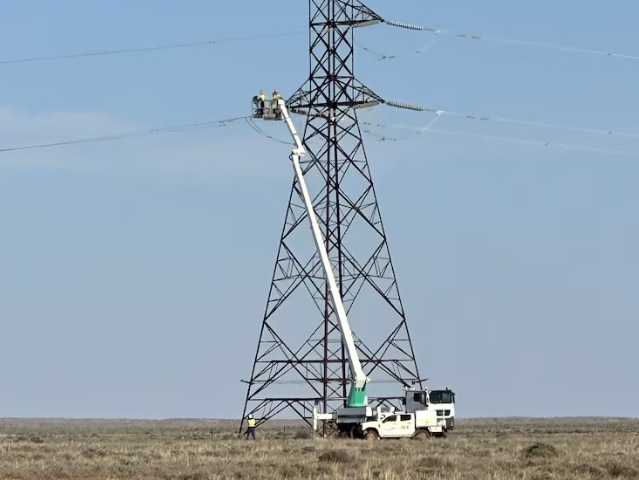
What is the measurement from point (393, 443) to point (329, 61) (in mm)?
20462

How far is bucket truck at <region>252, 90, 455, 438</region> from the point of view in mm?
68562

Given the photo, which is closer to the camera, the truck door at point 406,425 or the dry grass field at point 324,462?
the dry grass field at point 324,462

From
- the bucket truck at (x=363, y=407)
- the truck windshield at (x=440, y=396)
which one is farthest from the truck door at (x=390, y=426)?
the truck windshield at (x=440, y=396)

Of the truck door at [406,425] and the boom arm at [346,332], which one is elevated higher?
the boom arm at [346,332]

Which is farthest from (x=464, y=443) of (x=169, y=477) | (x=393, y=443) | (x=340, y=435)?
(x=169, y=477)

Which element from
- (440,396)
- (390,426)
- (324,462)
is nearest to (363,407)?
(390,426)

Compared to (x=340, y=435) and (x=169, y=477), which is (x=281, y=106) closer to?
(x=340, y=435)

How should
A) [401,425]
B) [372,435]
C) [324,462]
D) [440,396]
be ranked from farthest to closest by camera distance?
[440,396], [401,425], [372,435], [324,462]

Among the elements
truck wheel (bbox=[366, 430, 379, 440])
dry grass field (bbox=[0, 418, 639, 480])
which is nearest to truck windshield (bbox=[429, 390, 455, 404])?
truck wheel (bbox=[366, 430, 379, 440])

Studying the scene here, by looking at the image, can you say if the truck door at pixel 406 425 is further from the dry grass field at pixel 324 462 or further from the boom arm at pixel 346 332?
the dry grass field at pixel 324 462

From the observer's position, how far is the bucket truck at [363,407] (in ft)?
225

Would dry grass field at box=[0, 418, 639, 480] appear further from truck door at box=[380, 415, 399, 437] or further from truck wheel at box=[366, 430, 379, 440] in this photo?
truck door at box=[380, 415, 399, 437]

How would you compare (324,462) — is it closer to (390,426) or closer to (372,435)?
(372,435)

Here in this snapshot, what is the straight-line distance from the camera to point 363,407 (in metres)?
69.2
